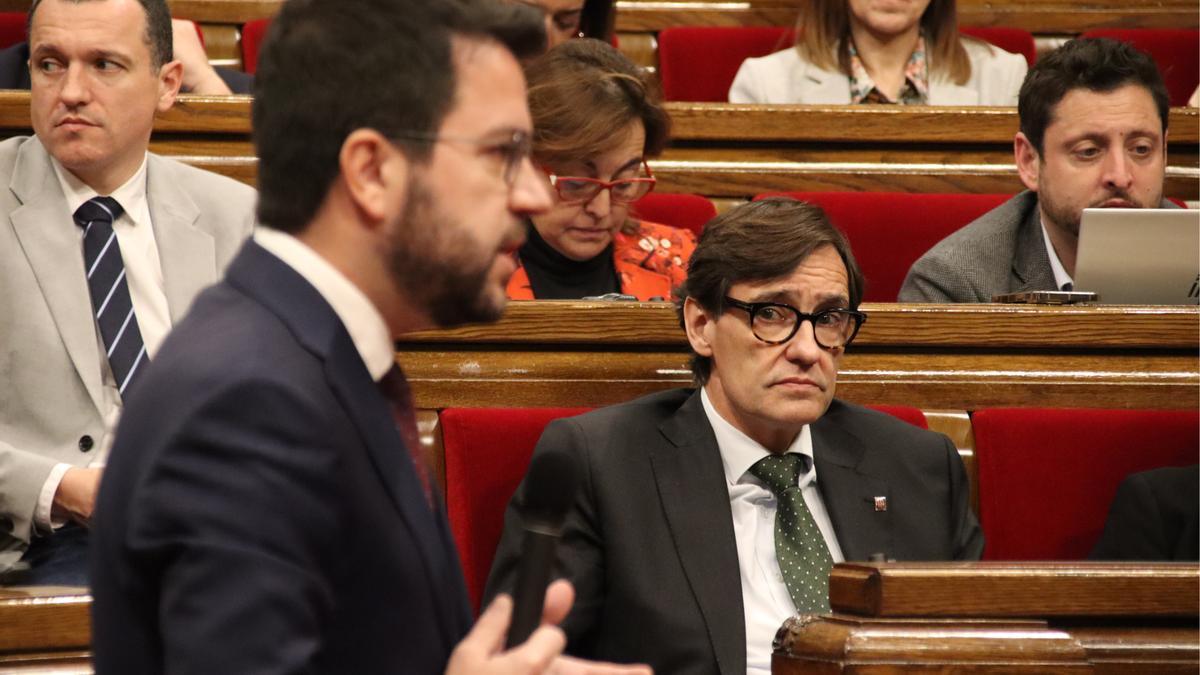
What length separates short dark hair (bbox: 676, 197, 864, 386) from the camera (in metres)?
1.02

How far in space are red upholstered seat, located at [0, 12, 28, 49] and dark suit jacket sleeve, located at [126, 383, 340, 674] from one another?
1.56 meters

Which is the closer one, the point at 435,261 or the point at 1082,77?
the point at 435,261

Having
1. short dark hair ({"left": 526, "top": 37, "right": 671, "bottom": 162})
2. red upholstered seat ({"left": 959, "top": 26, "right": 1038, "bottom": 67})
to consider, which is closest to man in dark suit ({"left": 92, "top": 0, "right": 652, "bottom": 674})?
short dark hair ({"left": 526, "top": 37, "right": 671, "bottom": 162})

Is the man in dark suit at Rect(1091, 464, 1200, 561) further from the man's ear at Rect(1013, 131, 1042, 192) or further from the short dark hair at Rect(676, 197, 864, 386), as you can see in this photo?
the man's ear at Rect(1013, 131, 1042, 192)

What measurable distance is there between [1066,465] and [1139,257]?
22cm

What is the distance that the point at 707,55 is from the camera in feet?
6.23

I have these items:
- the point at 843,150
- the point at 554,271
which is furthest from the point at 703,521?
the point at 843,150

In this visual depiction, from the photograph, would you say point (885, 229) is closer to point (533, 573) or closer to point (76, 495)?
point (76, 495)

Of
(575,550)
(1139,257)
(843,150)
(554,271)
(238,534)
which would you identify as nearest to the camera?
(238,534)

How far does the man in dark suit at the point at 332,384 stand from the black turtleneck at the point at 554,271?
750 mm

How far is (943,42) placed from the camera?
5.74 ft

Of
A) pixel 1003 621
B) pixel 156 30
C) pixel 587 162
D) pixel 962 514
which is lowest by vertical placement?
pixel 962 514

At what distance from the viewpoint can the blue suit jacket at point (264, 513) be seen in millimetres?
403

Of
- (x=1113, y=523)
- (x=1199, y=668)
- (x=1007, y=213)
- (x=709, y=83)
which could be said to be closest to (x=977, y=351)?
(x=1113, y=523)
